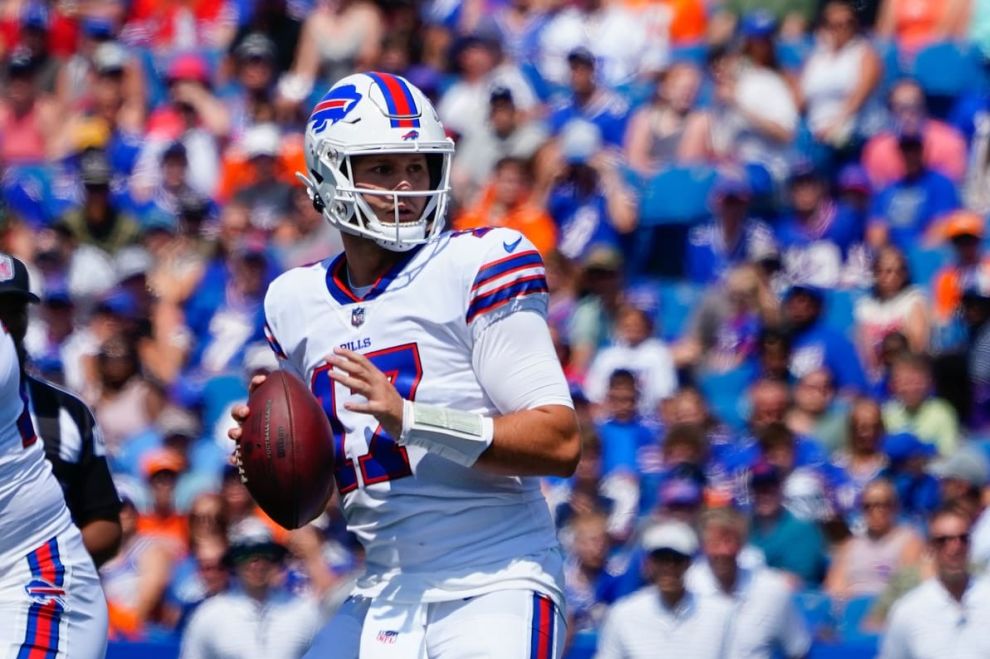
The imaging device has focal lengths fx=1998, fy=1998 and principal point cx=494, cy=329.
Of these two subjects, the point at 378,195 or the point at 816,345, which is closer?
the point at 378,195

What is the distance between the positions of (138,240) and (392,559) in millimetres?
7181

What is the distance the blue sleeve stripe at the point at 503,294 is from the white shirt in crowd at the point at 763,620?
3.27m

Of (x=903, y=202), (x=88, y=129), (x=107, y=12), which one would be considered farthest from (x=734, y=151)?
(x=107, y=12)

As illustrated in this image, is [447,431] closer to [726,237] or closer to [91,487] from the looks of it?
[91,487]

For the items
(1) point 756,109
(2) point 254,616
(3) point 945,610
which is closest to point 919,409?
(3) point 945,610

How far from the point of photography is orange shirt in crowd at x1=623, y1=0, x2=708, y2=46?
11.9 m

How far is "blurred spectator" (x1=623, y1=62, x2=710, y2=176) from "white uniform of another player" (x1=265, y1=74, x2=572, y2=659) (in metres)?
6.48

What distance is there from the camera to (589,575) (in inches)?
322

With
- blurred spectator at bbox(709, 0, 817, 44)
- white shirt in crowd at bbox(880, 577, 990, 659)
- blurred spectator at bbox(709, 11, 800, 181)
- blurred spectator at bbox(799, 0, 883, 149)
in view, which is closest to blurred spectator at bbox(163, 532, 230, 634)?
white shirt in crowd at bbox(880, 577, 990, 659)

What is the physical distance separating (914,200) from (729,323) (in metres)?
1.27

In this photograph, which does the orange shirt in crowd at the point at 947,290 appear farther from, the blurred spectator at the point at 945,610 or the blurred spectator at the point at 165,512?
the blurred spectator at the point at 165,512

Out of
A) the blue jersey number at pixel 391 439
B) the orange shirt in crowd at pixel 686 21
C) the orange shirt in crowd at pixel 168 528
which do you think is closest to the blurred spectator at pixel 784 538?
the orange shirt in crowd at pixel 168 528

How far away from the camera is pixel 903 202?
10.2 m

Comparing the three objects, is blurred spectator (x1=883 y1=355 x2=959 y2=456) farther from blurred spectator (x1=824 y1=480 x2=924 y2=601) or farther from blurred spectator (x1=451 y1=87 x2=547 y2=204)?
blurred spectator (x1=451 y1=87 x2=547 y2=204)
